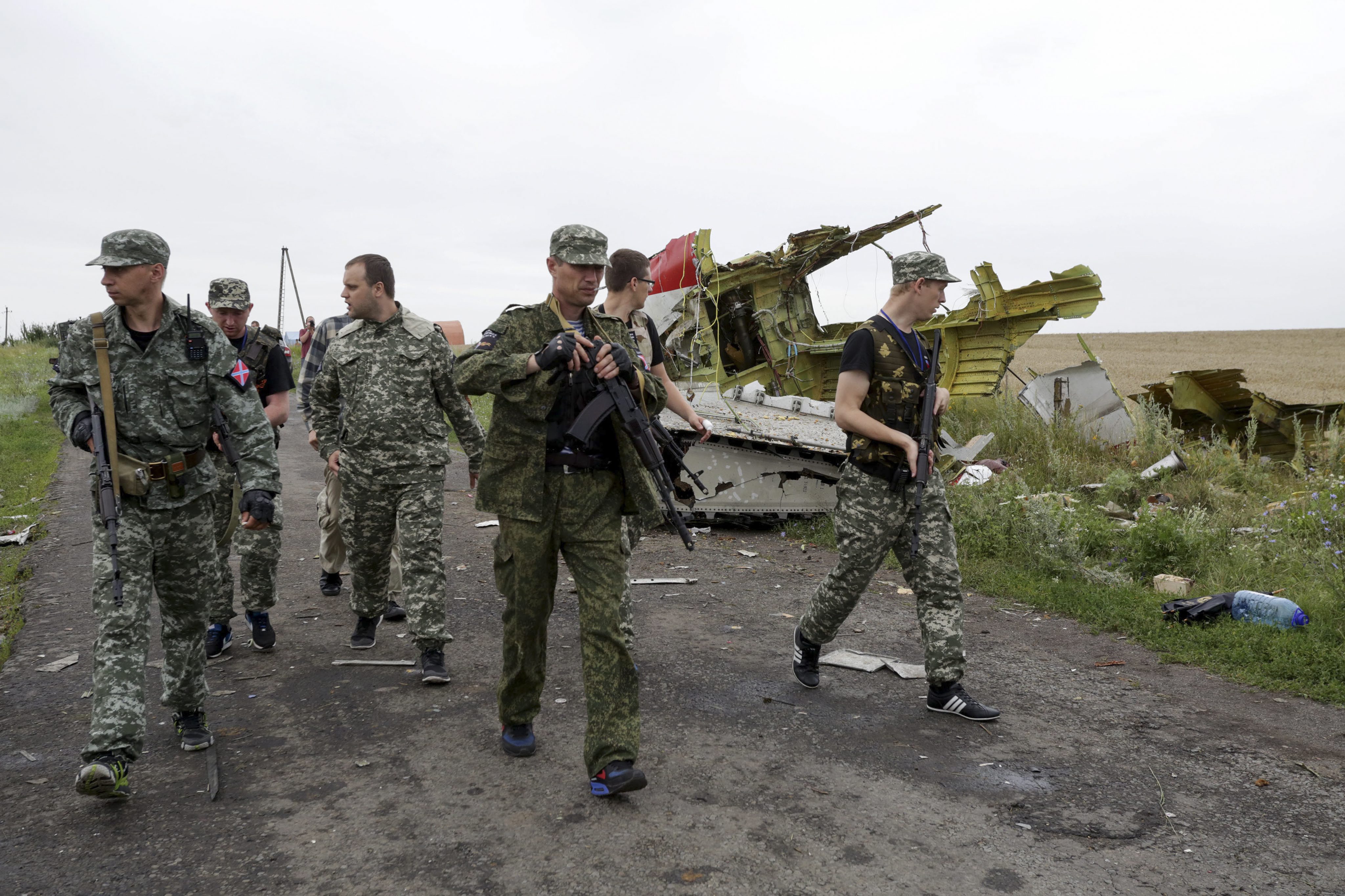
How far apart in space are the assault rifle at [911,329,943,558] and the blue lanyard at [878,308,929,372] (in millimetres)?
33

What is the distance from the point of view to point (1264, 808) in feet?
10.9

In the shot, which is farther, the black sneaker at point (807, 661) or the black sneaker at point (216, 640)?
the black sneaker at point (216, 640)

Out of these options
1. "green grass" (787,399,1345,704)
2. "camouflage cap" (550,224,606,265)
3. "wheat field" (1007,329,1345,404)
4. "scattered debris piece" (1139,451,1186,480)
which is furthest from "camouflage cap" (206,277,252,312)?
"wheat field" (1007,329,1345,404)

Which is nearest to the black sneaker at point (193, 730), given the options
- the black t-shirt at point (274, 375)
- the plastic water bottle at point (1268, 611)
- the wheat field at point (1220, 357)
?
the black t-shirt at point (274, 375)

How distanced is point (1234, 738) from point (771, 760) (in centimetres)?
199

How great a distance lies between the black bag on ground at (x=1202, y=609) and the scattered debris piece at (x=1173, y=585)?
0.56m

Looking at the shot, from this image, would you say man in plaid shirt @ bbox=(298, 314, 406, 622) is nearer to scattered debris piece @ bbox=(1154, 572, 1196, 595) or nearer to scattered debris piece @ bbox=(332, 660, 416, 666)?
scattered debris piece @ bbox=(332, 660, 416, 666)

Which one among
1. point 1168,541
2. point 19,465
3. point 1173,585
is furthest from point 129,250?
point 19,465

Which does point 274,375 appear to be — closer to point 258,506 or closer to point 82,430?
point 82,430

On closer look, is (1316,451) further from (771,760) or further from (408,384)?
(408,384)

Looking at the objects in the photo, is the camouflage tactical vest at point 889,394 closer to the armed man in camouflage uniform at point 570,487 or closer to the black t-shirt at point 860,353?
the black t-shirt at point 860,353

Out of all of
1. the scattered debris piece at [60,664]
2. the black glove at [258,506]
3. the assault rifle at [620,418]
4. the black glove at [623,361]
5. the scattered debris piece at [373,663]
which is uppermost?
the black glove at [623,361]

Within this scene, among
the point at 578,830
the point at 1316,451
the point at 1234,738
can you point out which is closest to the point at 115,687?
the point at 578,830

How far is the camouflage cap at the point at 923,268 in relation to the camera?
4.16m
